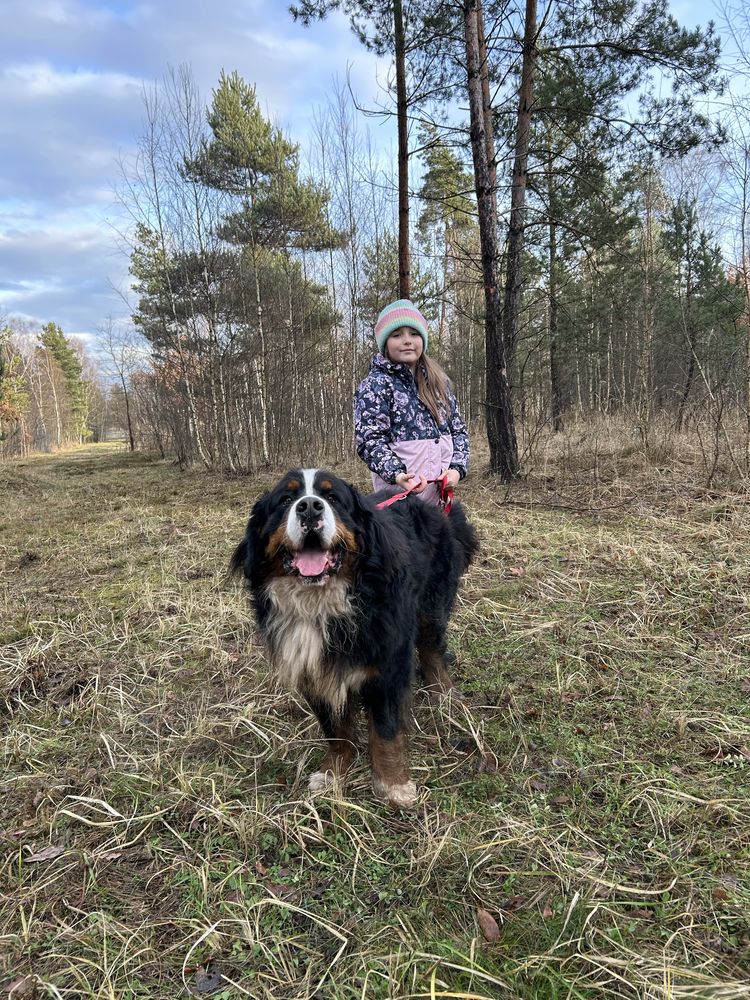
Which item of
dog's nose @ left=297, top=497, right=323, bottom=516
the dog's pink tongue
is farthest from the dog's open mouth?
dog's nose @ left=297, top=497, right=323, bottom=516

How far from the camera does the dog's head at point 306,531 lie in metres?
2.02

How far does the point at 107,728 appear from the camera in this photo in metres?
2.81

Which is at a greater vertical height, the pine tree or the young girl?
the pine tree

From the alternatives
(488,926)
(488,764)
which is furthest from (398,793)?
(488,926)

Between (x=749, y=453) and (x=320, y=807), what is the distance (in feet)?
22.0

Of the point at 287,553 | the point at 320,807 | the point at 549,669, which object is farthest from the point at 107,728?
the point at 549,669

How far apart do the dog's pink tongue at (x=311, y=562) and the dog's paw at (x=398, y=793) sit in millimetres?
955

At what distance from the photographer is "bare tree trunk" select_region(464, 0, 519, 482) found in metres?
7.11

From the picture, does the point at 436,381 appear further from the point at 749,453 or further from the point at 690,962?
the point at 749,453

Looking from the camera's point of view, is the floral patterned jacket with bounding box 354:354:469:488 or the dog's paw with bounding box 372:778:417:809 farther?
the floral patterned jacket with bounding box 354:354:469:488

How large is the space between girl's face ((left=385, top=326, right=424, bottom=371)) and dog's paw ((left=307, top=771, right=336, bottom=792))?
220 cm

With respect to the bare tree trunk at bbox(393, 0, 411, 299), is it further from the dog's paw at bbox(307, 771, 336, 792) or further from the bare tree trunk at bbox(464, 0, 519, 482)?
the dog's paw at bbox(307, 771, 336, 792)

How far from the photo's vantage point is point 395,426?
312 cm

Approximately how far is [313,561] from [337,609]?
0.80ft
